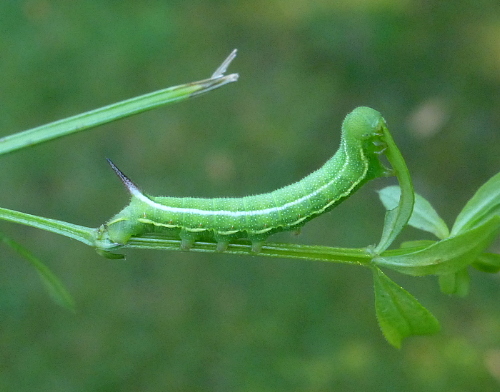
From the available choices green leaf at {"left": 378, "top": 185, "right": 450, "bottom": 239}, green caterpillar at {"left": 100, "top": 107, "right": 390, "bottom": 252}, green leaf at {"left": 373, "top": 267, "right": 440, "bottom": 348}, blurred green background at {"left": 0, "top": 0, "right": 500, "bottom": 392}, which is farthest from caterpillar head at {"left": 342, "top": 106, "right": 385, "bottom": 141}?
blurred green background at {"left": 0, "top": 0, "right": 500, "bottom": 392}

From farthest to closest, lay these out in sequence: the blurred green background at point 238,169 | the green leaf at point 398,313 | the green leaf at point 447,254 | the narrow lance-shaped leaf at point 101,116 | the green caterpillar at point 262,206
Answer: the blurred green background at point 238,169 → the green caterpillar at point 262,206 → the green leaf at point 398,313 → the narrow lance-shaped leaf at point 101,116 → the green leaf at point 447,254

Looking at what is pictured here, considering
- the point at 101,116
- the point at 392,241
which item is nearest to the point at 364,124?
the point at 392,241

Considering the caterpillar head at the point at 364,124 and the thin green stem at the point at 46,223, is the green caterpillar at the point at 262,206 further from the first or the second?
the thin green stem at the point at 46,223

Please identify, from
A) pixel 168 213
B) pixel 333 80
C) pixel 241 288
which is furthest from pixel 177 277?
pixel 168 213

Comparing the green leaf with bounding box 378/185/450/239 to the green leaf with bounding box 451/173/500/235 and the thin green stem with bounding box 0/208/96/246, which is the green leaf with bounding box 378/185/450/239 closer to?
the green leaf with bounding box 451/173/500/235

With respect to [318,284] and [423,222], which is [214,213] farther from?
[318,284]

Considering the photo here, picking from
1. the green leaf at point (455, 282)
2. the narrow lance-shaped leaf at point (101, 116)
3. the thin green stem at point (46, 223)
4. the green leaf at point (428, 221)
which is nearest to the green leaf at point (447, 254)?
the green leaf at point (455, 282)

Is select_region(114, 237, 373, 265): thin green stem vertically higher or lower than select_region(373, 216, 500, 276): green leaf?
higher
